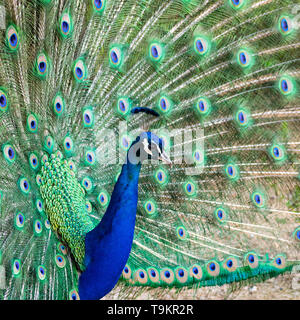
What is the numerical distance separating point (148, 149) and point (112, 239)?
0.44 m

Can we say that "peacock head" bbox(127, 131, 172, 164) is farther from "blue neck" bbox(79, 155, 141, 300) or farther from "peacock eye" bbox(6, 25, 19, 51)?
"peacock eye" bbox(6, 25, 19, 51)

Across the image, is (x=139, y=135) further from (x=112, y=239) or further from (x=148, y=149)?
(x=112, y=239)

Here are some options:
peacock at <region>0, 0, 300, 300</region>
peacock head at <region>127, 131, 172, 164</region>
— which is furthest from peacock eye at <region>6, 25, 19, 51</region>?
peacock head at <region>127, 131, 172, 164</region>

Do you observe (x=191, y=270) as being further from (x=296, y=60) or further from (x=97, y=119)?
(x=296, y=60)

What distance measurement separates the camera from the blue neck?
213 cm

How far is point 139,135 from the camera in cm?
218

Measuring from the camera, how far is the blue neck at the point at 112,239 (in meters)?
2.13

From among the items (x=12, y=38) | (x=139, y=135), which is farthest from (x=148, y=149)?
(x=12, y=38)

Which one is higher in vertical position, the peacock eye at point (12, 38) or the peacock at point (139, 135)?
the peacock eye at point (12, 38)

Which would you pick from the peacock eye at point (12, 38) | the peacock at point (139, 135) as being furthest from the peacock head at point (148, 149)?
the peacock eye at point (12, 38)

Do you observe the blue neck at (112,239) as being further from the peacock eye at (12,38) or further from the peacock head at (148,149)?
the peacock eye at (12,38)

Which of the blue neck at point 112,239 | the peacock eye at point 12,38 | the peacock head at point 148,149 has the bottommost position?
the blue neck at point 112,239

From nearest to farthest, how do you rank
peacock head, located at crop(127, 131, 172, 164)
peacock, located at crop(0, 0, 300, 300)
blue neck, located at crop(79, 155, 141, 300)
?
peacock head, located at crop(127, 131, 172, 164)
blue neck, located at crop(79, 155, 141, 300)
peacock, located at crop(0, 0, 300, 300)
